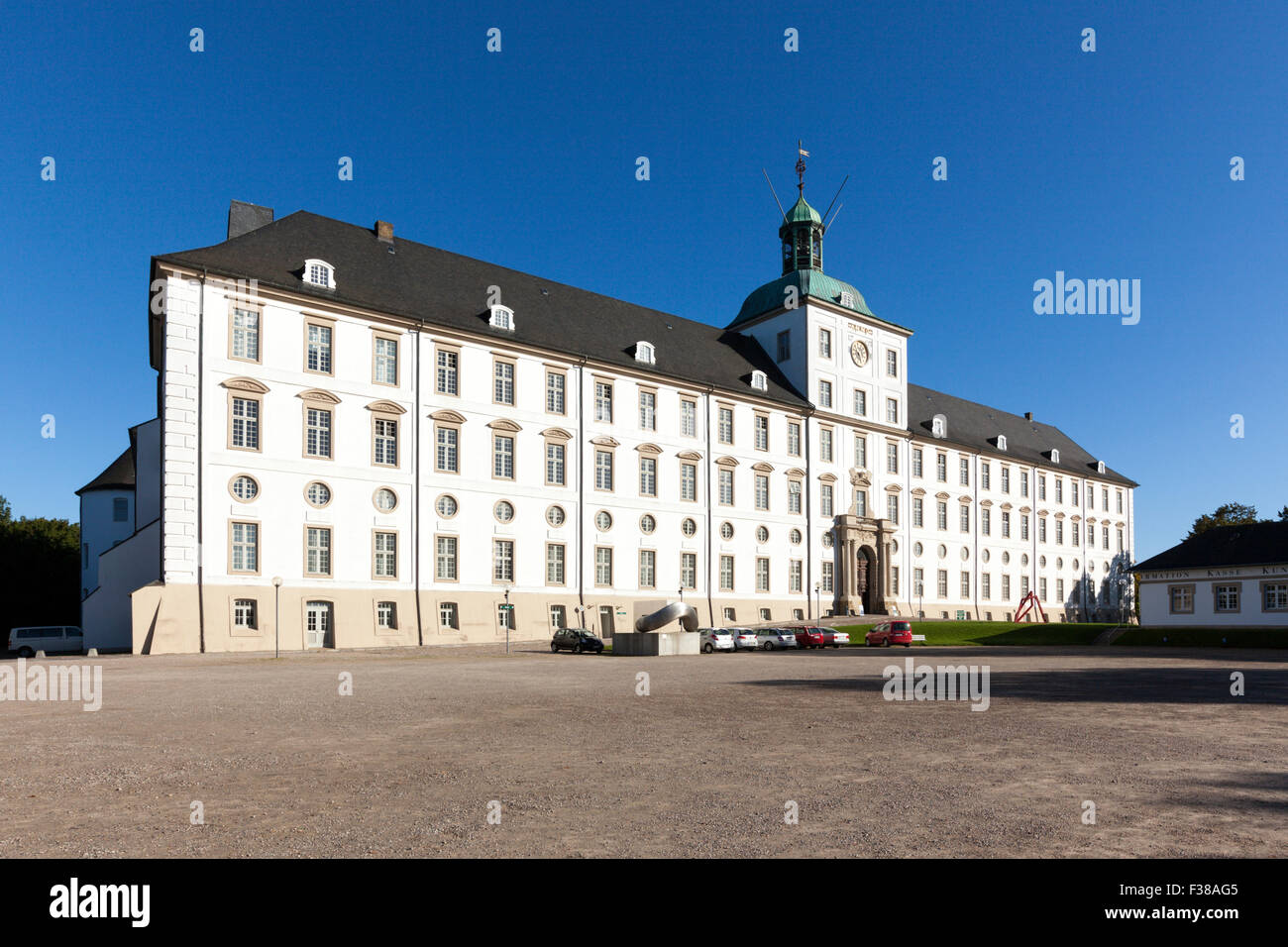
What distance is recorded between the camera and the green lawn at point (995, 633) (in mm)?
46812

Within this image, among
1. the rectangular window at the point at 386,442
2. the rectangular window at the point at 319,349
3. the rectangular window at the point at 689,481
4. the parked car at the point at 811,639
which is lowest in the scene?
the parked car at the point at 811,639

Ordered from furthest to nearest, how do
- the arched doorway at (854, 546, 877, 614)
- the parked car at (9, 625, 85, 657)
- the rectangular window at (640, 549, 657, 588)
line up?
the arched doorway at (854, 546, 877, 614) → the rectangular window at (640, 549, 657, 588) → the parked car at (9, 625, 85, 657)

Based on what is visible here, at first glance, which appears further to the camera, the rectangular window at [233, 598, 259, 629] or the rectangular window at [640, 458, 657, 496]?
the rectangular window at [640, 458, 657, 496]

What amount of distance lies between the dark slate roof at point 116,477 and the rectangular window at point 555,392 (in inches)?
1053

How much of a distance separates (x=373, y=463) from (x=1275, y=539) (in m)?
46.7

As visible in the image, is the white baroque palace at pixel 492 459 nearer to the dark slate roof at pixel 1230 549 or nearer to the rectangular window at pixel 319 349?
A: the rectangular window at pixel 319 349

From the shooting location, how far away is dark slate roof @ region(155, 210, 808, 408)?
39.2m

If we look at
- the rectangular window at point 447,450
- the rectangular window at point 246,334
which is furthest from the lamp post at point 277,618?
the rectangular window at point 246,334

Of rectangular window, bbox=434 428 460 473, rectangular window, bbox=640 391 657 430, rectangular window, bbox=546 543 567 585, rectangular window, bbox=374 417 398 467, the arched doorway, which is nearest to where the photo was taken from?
rectangular window, bbox=374 417 398 467

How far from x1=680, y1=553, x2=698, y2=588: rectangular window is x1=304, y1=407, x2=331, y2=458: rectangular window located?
20.4 metres

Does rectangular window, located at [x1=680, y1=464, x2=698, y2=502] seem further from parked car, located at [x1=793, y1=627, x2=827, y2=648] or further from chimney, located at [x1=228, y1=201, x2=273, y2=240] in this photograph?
chimney, located at [x1=228, y1=201, x2=273, y2=240]

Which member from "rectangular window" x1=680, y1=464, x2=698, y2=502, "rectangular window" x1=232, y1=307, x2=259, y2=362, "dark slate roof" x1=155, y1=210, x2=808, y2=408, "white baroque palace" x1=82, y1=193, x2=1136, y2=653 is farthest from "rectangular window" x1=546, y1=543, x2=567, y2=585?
"rectangular window" x1=232, y1=307, x2=259, y2=362

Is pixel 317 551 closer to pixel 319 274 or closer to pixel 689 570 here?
pixel 319 274

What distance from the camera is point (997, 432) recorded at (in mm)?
76250
